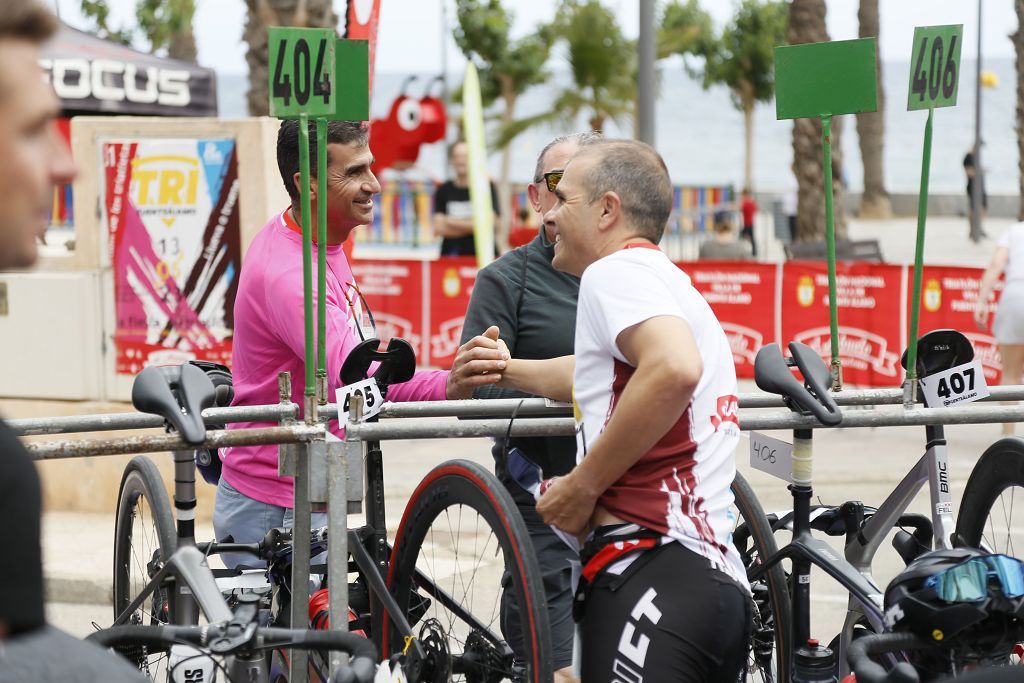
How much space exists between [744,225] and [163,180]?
84.9 feet

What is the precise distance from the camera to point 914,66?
398cm

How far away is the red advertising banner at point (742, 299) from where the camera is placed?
45.1 ft

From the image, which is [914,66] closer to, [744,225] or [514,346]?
[514,346]

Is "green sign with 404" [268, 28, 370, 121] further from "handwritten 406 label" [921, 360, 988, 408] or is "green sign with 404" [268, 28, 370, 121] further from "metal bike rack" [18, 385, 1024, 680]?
"handwritten 406 label" [921, 360, 988, 408]

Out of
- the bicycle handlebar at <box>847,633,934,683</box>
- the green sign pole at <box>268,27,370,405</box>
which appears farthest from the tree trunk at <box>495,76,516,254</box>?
the bicycle handlebar at <box>847,633,934,683</box>

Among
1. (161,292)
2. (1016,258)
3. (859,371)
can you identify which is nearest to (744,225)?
(859,371)

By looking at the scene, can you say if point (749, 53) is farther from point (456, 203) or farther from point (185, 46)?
point (456, 203)

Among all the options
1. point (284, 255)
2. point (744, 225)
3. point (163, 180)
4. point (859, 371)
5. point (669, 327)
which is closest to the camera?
point (669, 327)

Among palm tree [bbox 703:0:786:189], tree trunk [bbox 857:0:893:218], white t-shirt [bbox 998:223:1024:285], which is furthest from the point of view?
palm tree [bbox 703:0:786:189]

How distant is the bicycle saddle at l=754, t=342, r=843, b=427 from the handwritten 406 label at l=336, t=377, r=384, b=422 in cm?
98

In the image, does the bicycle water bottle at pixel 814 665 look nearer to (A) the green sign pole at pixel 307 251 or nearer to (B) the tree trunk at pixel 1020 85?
(A) the green sign pole at pixel 307 251

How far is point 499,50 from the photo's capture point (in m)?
44.8

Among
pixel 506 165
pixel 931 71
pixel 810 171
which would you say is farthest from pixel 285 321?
pixel 506 165

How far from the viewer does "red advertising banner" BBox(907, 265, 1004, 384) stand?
12438mm
